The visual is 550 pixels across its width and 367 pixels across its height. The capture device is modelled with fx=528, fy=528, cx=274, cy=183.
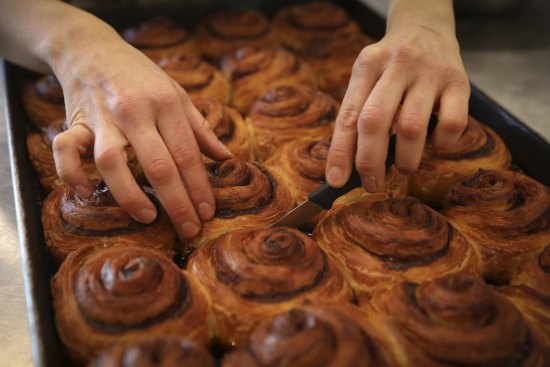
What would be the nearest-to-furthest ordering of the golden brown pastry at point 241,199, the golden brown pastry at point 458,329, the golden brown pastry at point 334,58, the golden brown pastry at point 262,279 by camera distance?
the golden brown pastry at point 458,329, the golden brown pastry at point 262,279, the golden brown pastry at point 241,199, the golden brown pastry at point 334,58

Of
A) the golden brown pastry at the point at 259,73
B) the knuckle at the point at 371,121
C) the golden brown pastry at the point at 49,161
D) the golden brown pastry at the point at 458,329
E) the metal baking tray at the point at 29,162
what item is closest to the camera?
the golden brown pastry at the point at 458,329

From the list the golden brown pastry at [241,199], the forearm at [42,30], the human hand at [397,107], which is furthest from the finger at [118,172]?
the human hand at [397,107]

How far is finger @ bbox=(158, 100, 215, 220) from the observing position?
6.98 ft

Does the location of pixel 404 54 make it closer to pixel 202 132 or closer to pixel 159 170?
pixel 202 132

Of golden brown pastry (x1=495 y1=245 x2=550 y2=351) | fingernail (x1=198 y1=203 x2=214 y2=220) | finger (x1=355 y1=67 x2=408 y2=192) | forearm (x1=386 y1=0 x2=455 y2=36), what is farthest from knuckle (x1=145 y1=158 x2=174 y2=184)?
golden brown pastry (x1=495 y1=245 x2=550 y2=351)

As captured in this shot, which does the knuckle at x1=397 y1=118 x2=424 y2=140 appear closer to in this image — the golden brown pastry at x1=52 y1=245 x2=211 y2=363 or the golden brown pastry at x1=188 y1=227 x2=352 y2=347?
the golden brown pastry at x1=188 y1=227 x2=352 y2=347

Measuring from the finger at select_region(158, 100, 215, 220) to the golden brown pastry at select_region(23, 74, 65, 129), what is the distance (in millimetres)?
1161

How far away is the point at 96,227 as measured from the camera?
2.18m

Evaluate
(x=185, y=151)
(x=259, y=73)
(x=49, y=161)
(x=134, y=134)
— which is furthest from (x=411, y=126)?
(x=49, y=161)

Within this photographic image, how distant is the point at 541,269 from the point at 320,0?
2942 millimetres

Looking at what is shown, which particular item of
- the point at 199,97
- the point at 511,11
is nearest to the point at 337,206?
the point at 199,97

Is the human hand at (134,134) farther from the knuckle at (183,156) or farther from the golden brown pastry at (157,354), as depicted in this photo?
the golden brown pastry at (157,354)

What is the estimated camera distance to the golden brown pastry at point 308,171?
8.23ft

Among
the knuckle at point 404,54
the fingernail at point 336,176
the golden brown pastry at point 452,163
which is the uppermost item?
the knuckle at point 404,54
